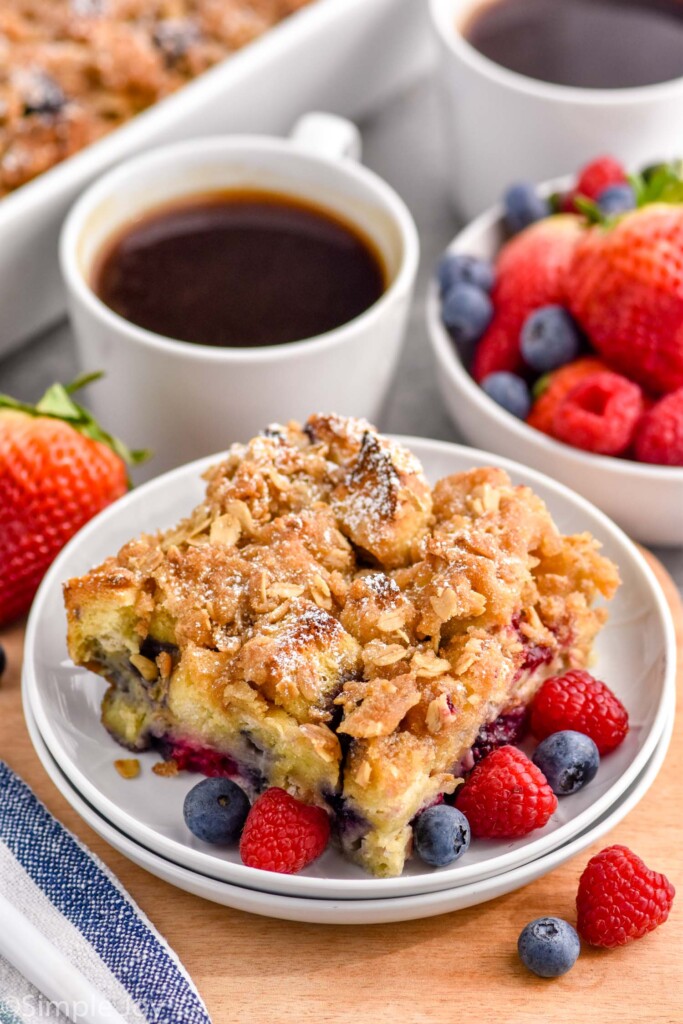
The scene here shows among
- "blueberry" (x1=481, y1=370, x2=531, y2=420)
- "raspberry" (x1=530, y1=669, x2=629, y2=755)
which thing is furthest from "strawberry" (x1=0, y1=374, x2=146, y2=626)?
"raspberry" (x1=530, y1=669, x2=629, y2=755)

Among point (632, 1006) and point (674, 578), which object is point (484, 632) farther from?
point (674, 578)

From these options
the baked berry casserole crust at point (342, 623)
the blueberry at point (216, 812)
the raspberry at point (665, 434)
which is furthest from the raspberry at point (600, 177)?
the blueberry at point (216, 812)

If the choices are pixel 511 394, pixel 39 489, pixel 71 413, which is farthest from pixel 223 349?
pixel 511 394

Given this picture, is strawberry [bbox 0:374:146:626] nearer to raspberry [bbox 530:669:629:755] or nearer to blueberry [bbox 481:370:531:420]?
blueberry [bbox 481:370:531:420]

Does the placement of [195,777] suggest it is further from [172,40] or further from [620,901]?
[172,40]

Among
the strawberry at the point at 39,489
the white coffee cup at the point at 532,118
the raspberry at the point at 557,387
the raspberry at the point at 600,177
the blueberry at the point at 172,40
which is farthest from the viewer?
the blueberry at the point at 172,40

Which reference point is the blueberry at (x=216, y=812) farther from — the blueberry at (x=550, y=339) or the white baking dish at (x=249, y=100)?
the white baking dish at (x=249, y=100)
